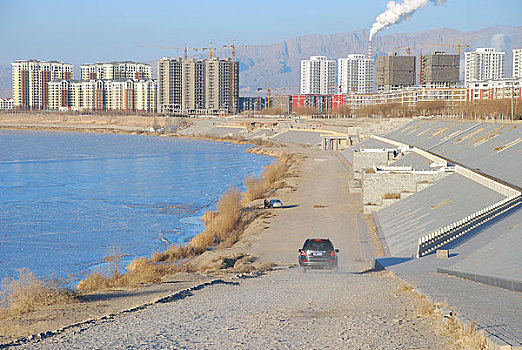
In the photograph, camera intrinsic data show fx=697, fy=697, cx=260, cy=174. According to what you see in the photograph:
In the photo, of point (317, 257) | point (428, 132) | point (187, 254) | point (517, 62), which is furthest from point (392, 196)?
point (517, 62)

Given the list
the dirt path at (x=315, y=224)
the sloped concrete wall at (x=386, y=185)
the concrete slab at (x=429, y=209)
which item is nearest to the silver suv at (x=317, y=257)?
the dirt path at (x=315, y=224)

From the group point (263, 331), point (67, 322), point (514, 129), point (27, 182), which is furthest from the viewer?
point (27, 182)

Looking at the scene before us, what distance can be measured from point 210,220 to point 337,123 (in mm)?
76506

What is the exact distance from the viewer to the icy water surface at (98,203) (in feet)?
84.5

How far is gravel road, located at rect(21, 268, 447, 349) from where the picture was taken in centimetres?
905

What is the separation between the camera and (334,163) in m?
63.6

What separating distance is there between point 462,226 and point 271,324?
42.5 ft

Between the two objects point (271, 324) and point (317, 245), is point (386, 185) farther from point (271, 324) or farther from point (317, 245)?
point (271, 324)

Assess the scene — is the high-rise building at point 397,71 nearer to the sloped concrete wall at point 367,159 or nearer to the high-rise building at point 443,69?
the high-rise building at point 443,69

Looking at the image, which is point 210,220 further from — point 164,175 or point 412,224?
point 164,175

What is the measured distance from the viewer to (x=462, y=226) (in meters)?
21.5

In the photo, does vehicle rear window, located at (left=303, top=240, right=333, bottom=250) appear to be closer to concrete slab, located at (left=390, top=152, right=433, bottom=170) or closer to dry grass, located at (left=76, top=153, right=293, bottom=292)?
dry grass, located at (left=76, top=153, right=293, bottom=292)

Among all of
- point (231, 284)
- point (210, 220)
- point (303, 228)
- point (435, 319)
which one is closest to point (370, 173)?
point (303, 228)

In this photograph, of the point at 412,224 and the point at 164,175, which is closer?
the point at 412,224
